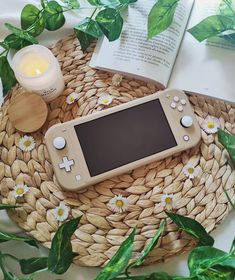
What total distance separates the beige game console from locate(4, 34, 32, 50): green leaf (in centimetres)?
15

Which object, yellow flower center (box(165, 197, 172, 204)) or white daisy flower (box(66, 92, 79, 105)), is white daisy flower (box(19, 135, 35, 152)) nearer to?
white daisy flower (box(66, 92, 79, 105))

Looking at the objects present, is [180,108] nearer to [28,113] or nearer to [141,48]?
[141,48]

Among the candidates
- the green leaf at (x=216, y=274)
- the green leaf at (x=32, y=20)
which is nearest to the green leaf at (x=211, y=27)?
the green leaf at (x=32, y=20)

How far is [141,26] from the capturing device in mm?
644

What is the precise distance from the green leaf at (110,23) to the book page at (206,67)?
0.34 feet

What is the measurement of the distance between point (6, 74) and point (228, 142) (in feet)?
1.13

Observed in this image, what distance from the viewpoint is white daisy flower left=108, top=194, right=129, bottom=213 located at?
56 cm

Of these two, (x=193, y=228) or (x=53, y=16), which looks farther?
(x=53, y=16)

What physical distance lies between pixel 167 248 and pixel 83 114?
0.74 feet

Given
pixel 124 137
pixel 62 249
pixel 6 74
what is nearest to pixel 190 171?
pixel 124 137

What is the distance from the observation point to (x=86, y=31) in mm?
632

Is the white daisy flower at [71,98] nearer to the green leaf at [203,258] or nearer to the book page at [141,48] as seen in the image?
the book page at [141,48]

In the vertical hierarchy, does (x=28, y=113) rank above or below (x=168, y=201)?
above

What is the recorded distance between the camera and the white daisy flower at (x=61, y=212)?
0.56 m
